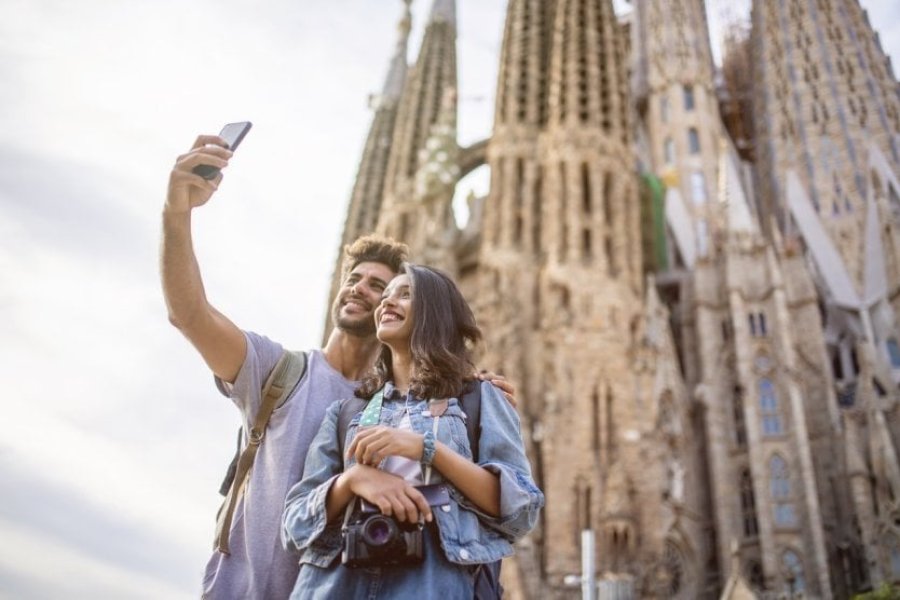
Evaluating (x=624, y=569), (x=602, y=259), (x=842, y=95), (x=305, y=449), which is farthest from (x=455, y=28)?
(x=305, y=449)

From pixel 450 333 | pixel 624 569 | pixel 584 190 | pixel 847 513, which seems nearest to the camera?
pixel 450 333

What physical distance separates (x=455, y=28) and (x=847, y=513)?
29168 mm

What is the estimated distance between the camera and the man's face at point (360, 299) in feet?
10.3

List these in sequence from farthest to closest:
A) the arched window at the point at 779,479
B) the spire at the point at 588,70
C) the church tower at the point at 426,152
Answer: the church tower at the point at 426,152 < the spire at the point at 588,70 < the arched window at the point at 779,479

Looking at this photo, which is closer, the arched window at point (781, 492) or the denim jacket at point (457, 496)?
the denim jacket at point (457, 496)

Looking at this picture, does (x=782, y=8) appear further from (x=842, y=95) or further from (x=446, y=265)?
(x=446, y=265)

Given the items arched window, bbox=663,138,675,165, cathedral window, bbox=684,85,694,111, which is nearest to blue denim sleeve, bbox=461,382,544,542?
arched window, bbox=663,138,675,165

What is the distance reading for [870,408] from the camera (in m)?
20.5

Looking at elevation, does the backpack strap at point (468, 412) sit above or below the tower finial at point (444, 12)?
below

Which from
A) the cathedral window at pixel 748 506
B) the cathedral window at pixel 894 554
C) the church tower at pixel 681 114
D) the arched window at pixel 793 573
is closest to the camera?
the cathedral window at pixel 894 554

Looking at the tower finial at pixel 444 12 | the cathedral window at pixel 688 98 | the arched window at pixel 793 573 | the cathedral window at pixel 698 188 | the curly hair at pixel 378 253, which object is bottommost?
the curly hair at pixel 378 253

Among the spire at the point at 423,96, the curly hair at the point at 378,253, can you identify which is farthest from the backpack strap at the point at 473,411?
the spire at the point at 423,96

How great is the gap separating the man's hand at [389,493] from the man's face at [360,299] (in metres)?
0.97

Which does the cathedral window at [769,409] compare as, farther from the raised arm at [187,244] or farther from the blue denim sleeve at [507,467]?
the raised arm at [187,244]
